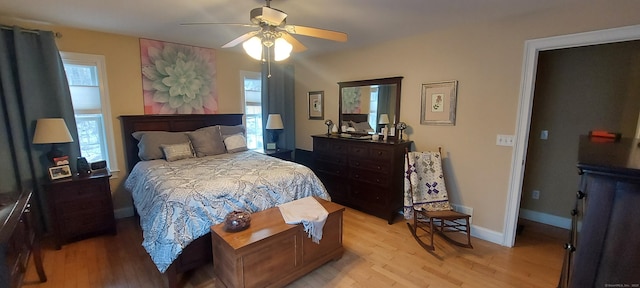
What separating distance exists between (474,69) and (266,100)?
298 centimetres

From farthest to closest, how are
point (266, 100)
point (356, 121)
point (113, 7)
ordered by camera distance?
point (266, 100)
point (356, 121)
point (113, 7)

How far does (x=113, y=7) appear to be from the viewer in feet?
7.43

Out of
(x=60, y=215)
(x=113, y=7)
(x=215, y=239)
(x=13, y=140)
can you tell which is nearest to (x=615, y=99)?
(x=215, y=239)

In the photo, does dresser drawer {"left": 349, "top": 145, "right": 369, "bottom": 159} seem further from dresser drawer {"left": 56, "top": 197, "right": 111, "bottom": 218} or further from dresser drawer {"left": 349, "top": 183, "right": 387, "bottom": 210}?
dresser drawer {"left": 56, "top": 197, "right": 111, "bottom": 218}

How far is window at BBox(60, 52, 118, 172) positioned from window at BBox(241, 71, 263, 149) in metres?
1.77

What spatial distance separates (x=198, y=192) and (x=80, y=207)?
1.61 m

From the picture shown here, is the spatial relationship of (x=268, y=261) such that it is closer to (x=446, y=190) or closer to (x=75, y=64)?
(x=446, y=190)

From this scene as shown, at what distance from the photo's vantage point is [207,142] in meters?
3.40

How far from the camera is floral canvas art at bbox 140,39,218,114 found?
11.1 ft

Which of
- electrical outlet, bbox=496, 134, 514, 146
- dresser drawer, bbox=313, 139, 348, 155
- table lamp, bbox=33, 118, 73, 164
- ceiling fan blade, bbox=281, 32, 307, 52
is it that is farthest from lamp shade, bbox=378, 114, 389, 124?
table lamp, bbox=33, 118, 73, 164

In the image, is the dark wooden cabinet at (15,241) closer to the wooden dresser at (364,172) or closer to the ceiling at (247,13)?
the ceiling at (247,13)

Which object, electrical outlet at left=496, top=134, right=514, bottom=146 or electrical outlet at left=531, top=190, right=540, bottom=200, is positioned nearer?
electrical outlet at left=496, top=134, right=514, bottom=146

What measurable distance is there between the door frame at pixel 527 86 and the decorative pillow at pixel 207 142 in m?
3.33

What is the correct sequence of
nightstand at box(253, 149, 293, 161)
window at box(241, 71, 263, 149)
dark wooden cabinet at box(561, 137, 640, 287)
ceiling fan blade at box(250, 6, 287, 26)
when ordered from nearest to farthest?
dark wooden cabinet at box(561, 137, 640, 287) → ceiling fan blade at box(250, 6, 287, 26) → nightstand at box(253, 149, 293, 161) → window at box(241, 71, 263, 149)
